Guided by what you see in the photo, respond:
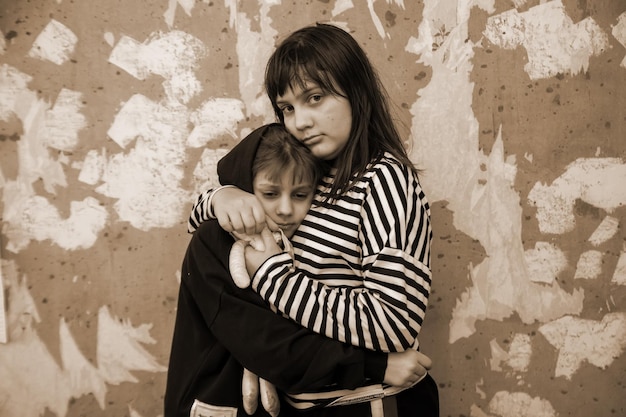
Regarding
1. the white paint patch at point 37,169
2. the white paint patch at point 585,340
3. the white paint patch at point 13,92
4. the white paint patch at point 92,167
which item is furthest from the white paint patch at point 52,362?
the white paint patch at point 585,340

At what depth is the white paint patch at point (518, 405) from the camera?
153cm

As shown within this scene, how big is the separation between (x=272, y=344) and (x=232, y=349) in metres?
0.08

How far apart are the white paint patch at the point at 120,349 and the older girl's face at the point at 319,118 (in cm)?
78

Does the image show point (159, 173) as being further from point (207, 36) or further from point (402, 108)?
point (402, 108)

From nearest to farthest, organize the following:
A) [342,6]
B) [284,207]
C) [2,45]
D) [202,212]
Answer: [284,207]
[202,212]
[2,45]
[342,6]

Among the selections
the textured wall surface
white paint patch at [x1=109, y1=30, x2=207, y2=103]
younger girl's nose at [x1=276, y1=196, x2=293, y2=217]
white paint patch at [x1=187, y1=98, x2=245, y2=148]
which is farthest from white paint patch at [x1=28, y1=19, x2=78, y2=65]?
younger girl's nose at [x1=276, y1=196, x2=293, y2=217]

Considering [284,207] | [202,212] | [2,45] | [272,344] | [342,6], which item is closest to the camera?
[272,344]

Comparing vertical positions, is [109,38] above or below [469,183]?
above

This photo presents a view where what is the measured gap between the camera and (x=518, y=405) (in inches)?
60.4

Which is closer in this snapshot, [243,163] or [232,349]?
[232,349]

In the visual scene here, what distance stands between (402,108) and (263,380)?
895 millimetres

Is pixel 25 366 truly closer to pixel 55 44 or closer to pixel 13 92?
pixel 13 92

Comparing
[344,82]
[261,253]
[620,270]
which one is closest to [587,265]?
[620,270]

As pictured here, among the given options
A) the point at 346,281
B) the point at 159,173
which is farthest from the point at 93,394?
the point at 346,281
